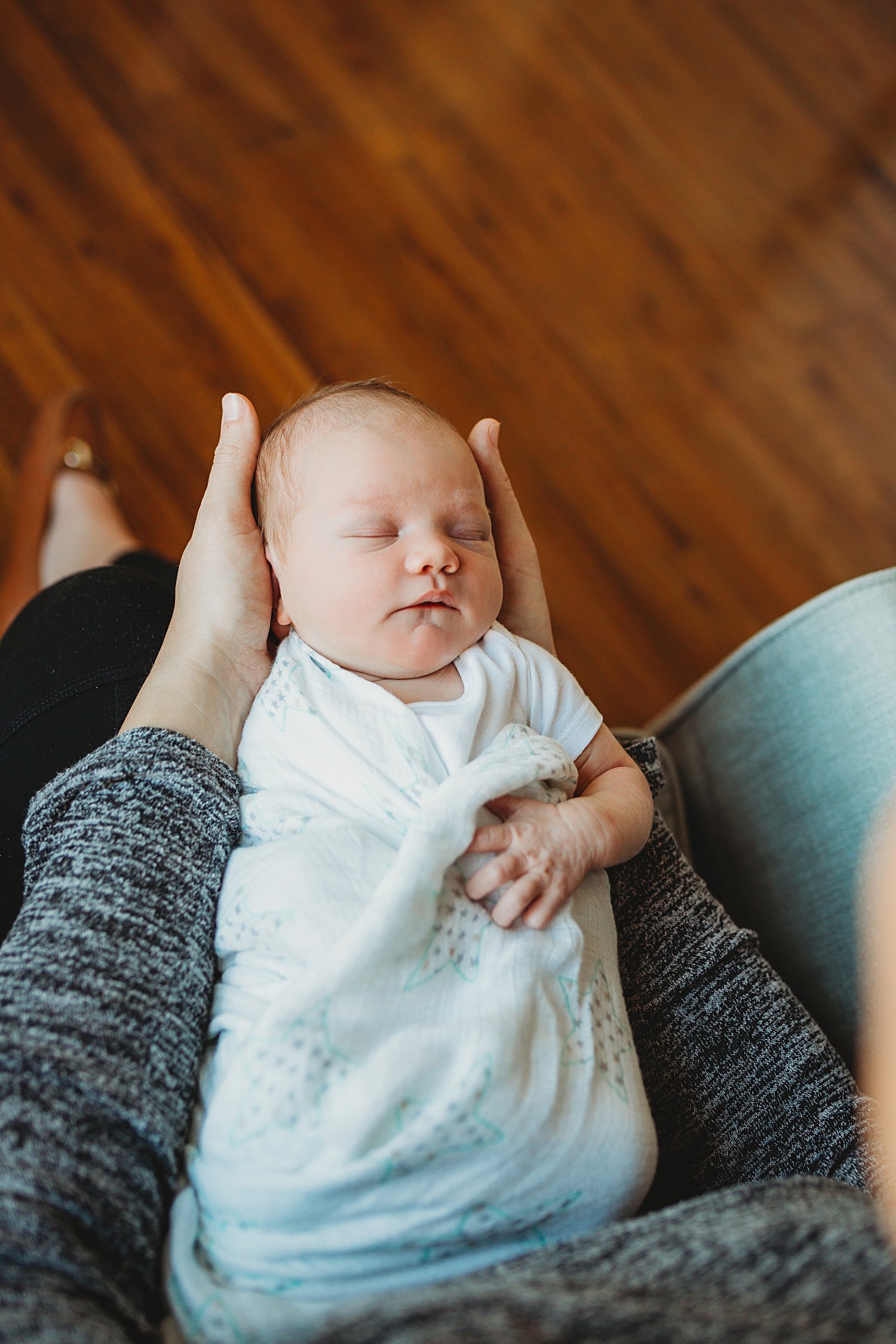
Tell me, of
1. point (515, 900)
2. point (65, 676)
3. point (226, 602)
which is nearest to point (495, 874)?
point (515, 900)

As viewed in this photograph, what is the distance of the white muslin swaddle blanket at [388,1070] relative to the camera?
0.64m

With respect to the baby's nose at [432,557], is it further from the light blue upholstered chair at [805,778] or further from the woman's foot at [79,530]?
the woman's foot at [79,530]

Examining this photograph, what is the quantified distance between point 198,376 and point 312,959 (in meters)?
1.31

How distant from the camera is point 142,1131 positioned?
2.14 feet

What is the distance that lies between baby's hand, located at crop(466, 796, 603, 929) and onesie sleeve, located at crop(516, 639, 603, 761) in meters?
0.12

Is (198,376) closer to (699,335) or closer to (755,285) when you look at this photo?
(699,335)

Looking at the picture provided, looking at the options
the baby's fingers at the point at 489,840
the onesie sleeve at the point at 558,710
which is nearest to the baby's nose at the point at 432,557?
the onesie sleeve at the point at 558,710

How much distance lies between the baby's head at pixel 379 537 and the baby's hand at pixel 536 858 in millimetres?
176

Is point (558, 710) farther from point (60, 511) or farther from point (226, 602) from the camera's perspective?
point (60, 511)

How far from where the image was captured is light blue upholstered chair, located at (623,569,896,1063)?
0.96 m

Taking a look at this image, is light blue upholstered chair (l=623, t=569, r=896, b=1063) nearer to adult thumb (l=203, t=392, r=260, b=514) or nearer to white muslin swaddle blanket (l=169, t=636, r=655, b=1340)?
white muslin swaddle blanket (l=169, t=636, r=655, b=1340)

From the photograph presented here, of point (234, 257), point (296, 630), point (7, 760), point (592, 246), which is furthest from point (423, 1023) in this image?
point (592, 246)

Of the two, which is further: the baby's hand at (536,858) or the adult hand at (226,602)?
the adult hand at (226,602)

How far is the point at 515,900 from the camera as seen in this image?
74 centimetres
